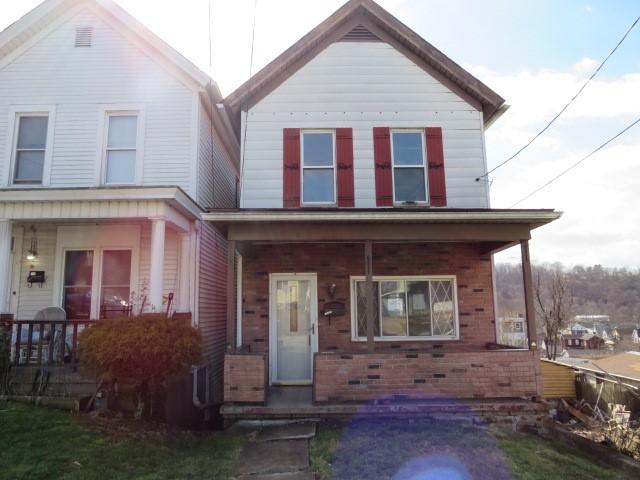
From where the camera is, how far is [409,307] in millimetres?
8930

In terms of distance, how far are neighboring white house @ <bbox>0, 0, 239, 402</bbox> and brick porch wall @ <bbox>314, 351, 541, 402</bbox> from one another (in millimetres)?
3085

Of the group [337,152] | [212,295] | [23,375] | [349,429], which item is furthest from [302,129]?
[23,375]

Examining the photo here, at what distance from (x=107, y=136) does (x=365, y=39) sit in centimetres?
575

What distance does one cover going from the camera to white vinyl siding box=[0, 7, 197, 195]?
876 cm

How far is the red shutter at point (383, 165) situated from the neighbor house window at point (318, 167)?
872mm

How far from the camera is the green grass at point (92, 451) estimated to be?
4.54 meters

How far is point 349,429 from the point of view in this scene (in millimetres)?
6195

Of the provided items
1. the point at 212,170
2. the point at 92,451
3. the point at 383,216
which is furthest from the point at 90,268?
the point at 383,216

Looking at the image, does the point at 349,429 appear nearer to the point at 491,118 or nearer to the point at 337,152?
the point at 337,152

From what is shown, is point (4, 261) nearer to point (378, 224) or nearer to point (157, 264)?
point (157, 264)

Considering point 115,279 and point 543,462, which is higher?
point 115,279

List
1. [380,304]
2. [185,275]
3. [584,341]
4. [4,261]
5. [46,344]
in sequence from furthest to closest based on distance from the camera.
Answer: [584,341], [380,304], [185,275], [46,344], [4,261]

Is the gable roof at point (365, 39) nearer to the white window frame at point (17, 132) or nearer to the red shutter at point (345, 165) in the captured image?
the red shutter at point (345, 165)

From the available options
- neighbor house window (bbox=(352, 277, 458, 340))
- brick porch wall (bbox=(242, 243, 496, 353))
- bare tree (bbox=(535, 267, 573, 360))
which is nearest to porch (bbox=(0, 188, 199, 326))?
brick porch wall (bbox=(242, 243, 496, 353))
